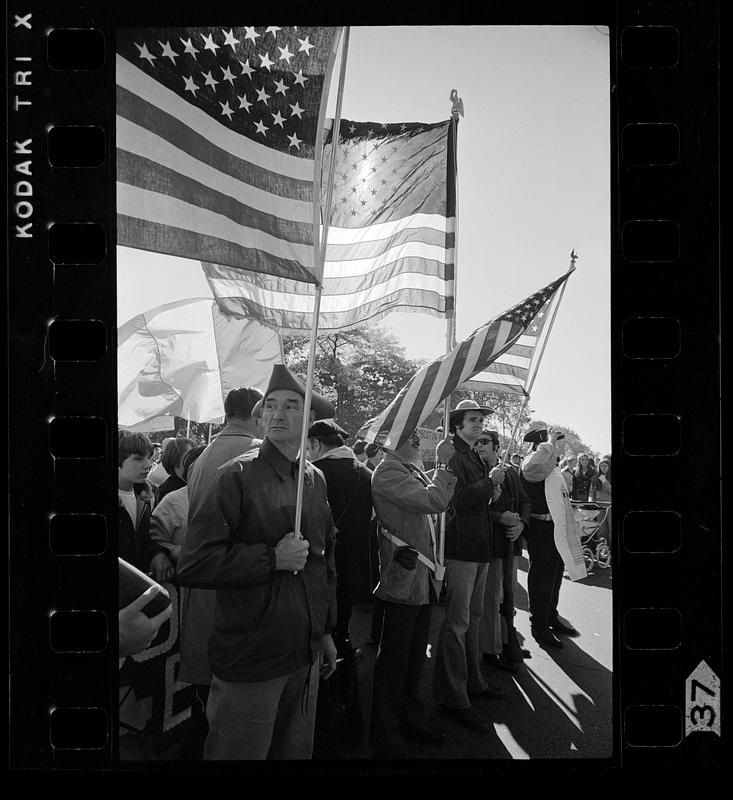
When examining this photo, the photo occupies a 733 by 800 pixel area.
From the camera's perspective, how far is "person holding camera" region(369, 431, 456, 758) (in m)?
2.80

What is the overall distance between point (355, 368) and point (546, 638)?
1.86 meters

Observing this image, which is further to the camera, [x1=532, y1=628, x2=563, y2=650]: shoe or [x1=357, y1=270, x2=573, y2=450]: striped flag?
[x1=357, y1=270, x2=573, y2=450]: striped flag

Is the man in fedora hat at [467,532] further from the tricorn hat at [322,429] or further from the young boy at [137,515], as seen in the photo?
Answer: the young boy at [137,515]

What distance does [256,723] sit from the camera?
2.24m

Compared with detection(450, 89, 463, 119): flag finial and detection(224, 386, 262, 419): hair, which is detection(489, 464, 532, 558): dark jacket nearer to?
detection(224, 386, 262, 419): hair

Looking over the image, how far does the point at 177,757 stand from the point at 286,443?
1.19m

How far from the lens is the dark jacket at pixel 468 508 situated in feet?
10.0

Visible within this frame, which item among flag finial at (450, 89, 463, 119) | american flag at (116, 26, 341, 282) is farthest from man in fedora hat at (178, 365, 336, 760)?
flag finial at (450, 89, 463, 119)

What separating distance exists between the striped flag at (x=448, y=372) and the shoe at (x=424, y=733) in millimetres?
1190

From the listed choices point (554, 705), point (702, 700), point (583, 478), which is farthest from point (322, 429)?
point (702, 700)

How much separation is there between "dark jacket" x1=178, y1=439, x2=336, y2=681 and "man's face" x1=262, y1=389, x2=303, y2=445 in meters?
0.07

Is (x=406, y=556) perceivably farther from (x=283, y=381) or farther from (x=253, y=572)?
(x=283, y=381)

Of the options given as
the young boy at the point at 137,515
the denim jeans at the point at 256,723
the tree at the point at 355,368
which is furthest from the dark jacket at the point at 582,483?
the young boy at the point at 137,515

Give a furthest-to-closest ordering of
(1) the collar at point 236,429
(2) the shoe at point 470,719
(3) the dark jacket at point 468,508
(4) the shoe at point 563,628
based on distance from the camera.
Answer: (3) the dark jacket at point 468,508 → (1) the collar at point 236,429 → (4) the shoe at point 563,628 → (2) the shoe at point 470,719
